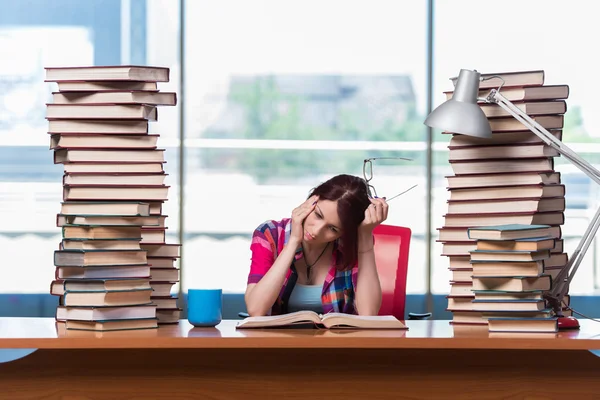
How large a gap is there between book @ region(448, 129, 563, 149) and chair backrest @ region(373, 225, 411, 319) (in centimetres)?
73

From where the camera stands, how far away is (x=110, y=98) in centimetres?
232

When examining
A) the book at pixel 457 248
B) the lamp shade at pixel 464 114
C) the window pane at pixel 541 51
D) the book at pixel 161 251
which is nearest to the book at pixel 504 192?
the book at pixel 457 248

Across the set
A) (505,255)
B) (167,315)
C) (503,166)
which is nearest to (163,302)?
(167,315)

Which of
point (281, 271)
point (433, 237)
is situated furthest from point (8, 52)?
point (281, 271)

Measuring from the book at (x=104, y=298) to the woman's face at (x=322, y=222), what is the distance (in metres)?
0.57

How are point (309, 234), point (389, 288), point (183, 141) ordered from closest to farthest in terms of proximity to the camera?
point (309, 234)
point (389, 288)
point (183, 141)

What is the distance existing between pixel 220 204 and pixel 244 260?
37 cm

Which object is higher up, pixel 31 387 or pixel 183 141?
pixel 183 141

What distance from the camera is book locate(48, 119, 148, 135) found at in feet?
7.61

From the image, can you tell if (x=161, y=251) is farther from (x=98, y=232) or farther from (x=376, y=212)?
(x=376, y=212)

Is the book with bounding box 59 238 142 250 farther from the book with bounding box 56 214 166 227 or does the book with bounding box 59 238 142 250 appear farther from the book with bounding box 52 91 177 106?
the book with bounding box 52 91 177 106

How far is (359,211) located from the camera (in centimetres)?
259

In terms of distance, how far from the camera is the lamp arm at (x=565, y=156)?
2301 millimetres

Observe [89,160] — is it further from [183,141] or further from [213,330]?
[183,141]
